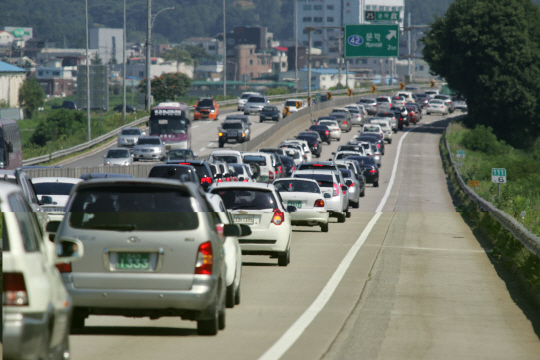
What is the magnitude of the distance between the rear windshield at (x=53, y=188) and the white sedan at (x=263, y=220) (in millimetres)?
4909

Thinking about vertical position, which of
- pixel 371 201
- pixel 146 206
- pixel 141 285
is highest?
pixel 146 206

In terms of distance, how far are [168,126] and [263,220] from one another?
40.9 m

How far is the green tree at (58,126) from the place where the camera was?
84.2m

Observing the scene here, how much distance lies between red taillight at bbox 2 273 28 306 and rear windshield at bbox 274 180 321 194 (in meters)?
18.0

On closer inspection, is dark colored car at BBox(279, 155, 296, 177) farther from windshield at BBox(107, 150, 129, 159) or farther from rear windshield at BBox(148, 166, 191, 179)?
rear windshield at BBox(148, 166, 191, 179)

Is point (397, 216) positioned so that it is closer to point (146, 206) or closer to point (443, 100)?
point (146, 206)

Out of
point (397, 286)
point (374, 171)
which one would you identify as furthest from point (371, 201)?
point (397, 286)

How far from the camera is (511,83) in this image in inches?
3285

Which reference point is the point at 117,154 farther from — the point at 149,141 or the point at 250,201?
the point at 250,201

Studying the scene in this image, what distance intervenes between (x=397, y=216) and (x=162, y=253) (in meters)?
23.5

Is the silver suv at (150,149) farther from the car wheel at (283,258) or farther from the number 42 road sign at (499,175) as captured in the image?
the car wheel at (283,258)

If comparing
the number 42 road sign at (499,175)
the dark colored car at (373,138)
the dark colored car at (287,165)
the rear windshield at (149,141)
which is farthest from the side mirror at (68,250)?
the dark colored car at (373,138)

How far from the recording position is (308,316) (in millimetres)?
11070

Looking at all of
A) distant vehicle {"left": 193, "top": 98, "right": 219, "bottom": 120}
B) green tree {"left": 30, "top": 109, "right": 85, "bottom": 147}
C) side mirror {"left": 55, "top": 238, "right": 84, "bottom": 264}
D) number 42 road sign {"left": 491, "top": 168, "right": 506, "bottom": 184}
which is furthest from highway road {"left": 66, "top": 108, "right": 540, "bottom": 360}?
green tree {"left": 30, "top": 109, "right": 85, "bottom": 147}
